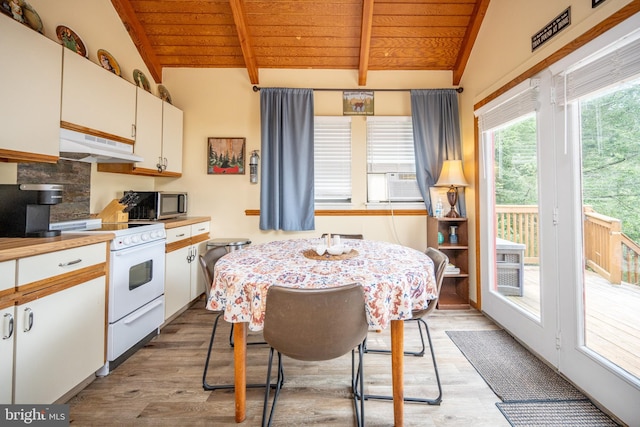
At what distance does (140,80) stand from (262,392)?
11.3 ft

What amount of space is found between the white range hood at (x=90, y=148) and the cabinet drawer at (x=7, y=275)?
3.40 ft

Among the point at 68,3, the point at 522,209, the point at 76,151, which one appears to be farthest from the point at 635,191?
the point at 68,3

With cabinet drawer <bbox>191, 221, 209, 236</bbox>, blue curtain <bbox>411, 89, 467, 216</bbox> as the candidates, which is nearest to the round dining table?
cabinet drawer <bbox>191, 221, 209, 236</bbox>

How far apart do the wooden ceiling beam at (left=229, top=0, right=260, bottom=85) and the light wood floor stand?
302cm

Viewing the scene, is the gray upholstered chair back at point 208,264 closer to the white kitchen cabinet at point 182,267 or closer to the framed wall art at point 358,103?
the white kitchen cabinet at point 182,267

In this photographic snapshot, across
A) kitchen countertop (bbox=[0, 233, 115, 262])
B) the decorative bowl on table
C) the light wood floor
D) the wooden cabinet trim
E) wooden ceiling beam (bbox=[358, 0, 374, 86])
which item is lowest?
the light wood floor

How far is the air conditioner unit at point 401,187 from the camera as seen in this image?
339 cm

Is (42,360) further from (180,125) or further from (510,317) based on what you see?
(510,317)

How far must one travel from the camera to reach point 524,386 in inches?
68.0

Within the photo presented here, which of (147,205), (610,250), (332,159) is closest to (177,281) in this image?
(147,205)

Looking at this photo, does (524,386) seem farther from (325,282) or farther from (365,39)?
(365,39)

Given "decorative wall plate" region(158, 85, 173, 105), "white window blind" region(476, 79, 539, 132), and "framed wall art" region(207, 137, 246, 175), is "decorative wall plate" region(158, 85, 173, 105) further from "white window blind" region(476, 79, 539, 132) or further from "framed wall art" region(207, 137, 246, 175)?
"white window blind" region(476, 79, 539, 132)

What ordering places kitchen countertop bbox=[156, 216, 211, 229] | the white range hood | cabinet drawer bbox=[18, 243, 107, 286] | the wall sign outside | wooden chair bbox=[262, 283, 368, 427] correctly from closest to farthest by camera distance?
wooden chair bbox=[262, 283, 368, 427] < cabinet drawer bbox=[18, 243, 107, 286] < the wall sign outside < the white range hood < kitchen countertop bbox=[156, 216, 211, 229]

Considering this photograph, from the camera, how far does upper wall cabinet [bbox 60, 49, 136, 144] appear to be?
1.94 metres
